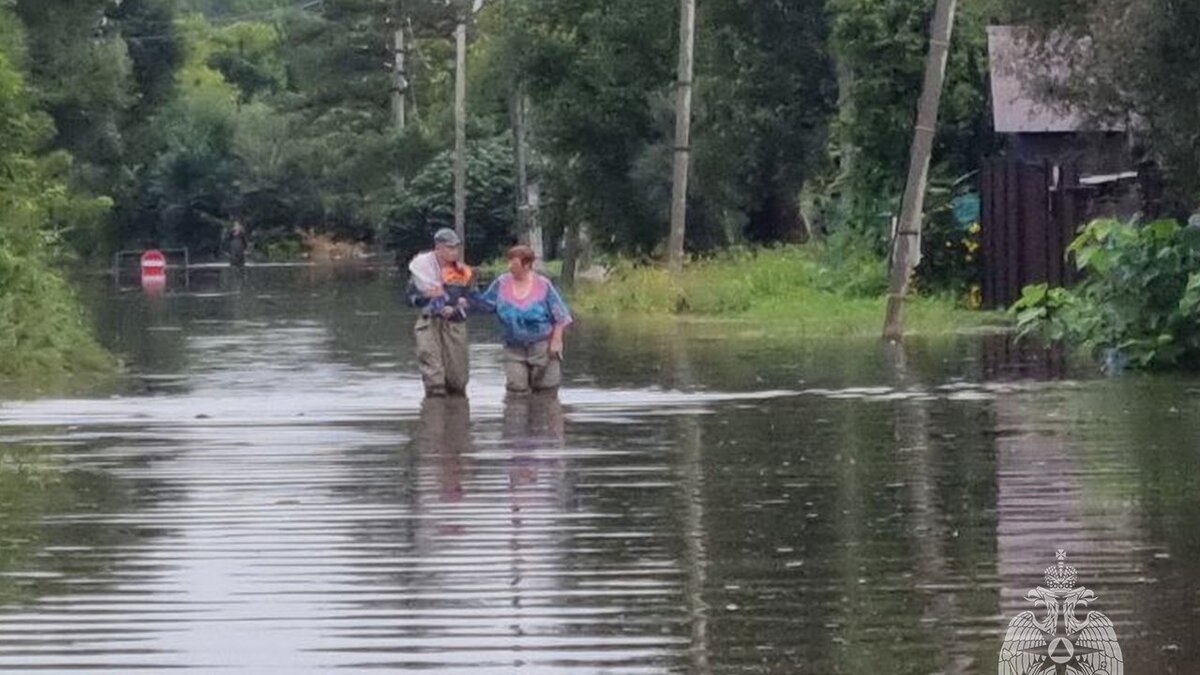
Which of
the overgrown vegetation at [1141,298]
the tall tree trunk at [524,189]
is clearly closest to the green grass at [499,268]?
the tall tree trunk at [524,189]

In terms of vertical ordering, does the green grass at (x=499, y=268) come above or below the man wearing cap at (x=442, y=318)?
below

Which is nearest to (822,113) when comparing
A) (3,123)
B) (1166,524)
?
(3,123)

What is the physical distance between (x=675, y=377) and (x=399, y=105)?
72315mm

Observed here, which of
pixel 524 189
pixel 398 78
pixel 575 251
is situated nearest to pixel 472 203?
pixel 524 189

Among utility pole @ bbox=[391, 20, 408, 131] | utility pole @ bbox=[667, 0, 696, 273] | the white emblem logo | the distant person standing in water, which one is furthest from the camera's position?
utility pole @ bbox=[391, 20, 408, 131]

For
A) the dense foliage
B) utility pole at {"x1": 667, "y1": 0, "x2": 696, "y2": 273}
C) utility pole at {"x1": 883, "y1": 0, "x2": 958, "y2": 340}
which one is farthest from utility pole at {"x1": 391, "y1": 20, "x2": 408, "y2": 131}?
utility pole at {"x1": 883, "y1": 0, "x2": 958, "y2": 340}

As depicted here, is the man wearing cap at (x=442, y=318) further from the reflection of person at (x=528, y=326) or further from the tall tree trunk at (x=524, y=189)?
the tall tree trunk at (x=524, y=189)

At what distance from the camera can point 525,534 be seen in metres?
12.2

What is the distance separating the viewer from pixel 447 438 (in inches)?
677

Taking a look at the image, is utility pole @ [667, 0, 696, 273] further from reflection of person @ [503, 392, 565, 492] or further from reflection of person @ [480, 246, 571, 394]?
reflection of person @ [503, 392, 565, 492]

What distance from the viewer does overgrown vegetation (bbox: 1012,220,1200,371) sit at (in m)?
22.0

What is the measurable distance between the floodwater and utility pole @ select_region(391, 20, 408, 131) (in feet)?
238

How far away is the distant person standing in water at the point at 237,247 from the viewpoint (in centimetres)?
8725

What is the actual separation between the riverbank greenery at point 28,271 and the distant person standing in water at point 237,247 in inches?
1986
